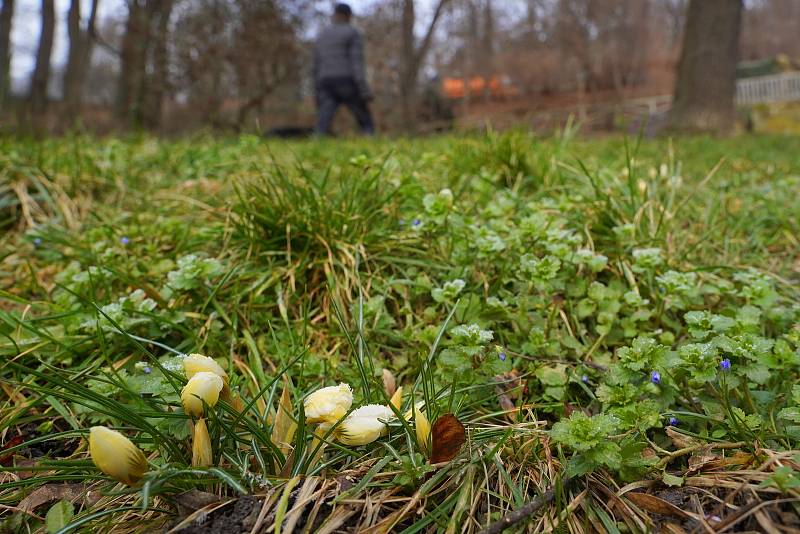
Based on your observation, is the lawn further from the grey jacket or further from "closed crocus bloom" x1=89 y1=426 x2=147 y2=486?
the grey jacket

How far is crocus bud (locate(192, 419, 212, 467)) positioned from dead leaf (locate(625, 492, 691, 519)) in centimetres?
72

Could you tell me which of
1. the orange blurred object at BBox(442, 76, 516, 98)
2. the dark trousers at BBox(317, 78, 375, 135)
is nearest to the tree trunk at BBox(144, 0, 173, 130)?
the dark trousers at BBox(317, 78, 375, 135)

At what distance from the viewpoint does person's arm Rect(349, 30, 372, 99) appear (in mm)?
7438

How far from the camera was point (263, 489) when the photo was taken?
895 mm

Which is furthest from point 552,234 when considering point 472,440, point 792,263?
point 792,263

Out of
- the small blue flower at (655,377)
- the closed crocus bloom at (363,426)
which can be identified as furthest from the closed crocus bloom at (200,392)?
the small blue flower at (655,377)

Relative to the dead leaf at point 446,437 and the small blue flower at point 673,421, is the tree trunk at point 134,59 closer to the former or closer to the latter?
the dead leaf at point 446,437

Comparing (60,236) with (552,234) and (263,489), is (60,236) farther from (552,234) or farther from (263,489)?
(552,234)

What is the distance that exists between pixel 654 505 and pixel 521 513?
0.24 m

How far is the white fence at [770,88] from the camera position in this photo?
70.0ft

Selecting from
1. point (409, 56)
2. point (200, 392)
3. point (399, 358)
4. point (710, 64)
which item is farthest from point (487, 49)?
point (200, 392)

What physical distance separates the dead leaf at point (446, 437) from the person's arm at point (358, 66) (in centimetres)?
700

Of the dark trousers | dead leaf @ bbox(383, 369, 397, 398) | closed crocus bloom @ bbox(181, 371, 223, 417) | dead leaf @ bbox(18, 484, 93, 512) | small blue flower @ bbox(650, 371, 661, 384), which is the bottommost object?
dead leaf @ bbox(18, 484, 93, 512)

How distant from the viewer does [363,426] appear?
96 centimetres
